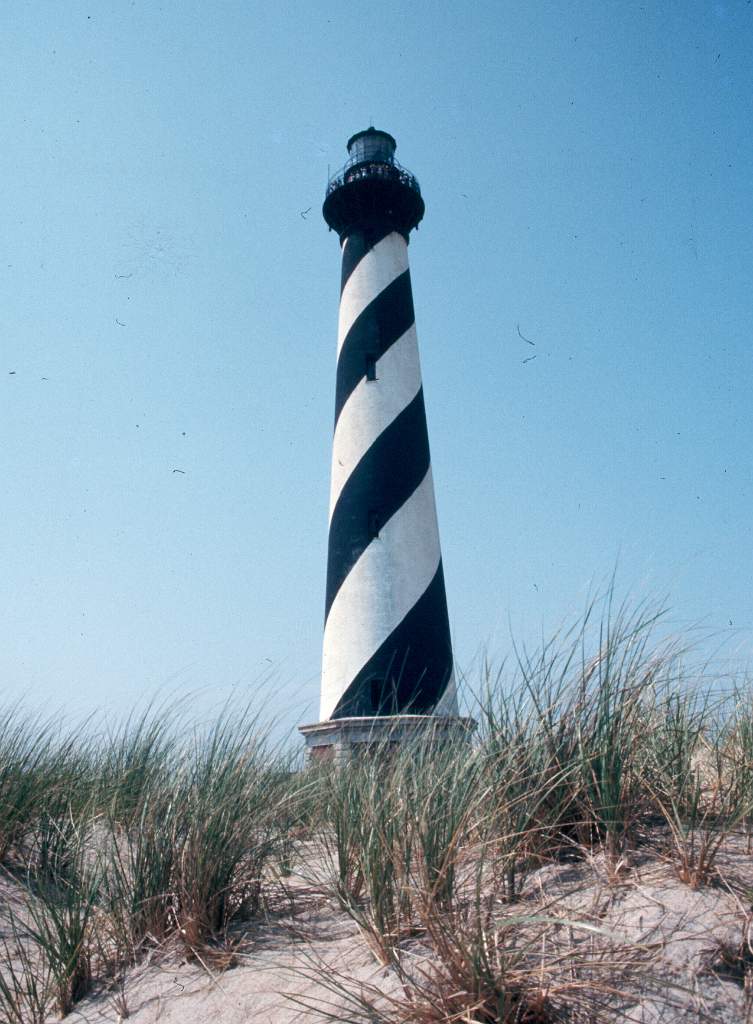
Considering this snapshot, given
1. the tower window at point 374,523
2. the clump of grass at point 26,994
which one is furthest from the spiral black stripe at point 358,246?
the clump of grass at point 26,994

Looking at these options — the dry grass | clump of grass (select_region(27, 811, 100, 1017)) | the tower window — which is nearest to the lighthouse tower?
the tower window

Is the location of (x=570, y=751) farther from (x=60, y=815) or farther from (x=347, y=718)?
(x=347, y=718)

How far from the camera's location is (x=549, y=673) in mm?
2855

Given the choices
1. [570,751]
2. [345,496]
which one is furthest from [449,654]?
[570,751]

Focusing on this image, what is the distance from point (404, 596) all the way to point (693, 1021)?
25.0 feet

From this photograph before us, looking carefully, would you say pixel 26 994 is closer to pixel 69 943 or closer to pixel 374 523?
pixel 69 943

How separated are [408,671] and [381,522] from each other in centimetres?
191

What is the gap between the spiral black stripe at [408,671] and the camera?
8.74 metres

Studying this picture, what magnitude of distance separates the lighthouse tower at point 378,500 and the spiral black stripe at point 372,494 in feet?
0.05

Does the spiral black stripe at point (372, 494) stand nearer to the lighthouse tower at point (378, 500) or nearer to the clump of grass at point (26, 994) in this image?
the lighthouse tower at point (378, 500)

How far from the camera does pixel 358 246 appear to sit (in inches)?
441

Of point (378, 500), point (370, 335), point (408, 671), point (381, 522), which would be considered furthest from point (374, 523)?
point (370, 335)

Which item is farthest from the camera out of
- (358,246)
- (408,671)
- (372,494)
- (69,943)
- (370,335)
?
(358,246)

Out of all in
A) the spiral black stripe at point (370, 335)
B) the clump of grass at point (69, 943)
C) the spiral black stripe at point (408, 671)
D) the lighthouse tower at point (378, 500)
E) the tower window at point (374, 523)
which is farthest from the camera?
the spiral black stripe at point (370, 335)
